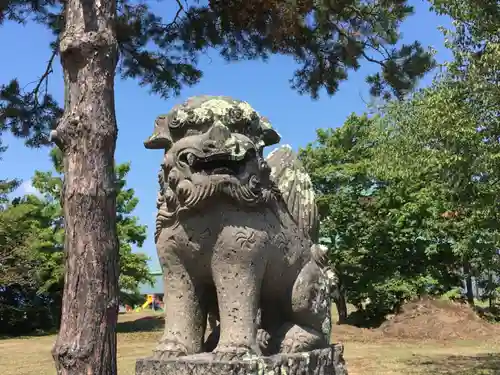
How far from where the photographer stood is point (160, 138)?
217 cm

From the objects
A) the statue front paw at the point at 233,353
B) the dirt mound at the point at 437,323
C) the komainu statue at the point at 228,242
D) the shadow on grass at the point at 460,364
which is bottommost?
the shadow on grass at the point at 460,364

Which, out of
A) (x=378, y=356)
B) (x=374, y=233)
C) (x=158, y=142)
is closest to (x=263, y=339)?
(x=158, y=142)

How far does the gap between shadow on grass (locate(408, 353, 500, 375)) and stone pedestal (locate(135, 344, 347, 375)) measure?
19.7 feet

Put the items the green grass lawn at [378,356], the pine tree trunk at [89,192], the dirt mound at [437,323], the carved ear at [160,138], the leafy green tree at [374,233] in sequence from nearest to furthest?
the carved ear at [160,138] < the pine tree trunk at [89,192] < the green grass lawn at [378,356] < the dirt mound at [437,323] < the leafy green tree at [374,233]

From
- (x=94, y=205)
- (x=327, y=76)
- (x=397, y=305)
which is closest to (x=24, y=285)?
(x=397, y=305)

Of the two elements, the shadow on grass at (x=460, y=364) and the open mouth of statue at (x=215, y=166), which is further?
the shadow on grass at (x=460, y=364)

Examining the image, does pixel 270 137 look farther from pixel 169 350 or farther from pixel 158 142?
pixel 169 350

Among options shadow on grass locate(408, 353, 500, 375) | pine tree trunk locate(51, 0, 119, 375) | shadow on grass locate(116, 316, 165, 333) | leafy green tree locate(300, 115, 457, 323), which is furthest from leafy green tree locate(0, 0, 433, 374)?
shadow on grass locate(116, 316, 165, 333)

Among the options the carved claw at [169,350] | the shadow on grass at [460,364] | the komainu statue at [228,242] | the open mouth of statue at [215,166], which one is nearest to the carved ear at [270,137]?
the komainu statue at [228,242]

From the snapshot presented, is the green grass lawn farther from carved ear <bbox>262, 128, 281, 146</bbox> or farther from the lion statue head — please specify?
the lion statue head

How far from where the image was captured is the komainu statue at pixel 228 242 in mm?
1968

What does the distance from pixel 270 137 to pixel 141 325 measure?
15558 mm

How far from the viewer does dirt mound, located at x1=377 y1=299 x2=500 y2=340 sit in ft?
40.5

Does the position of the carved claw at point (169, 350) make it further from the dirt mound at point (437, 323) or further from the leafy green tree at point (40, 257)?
the leafy green tree at point (40, 257)
